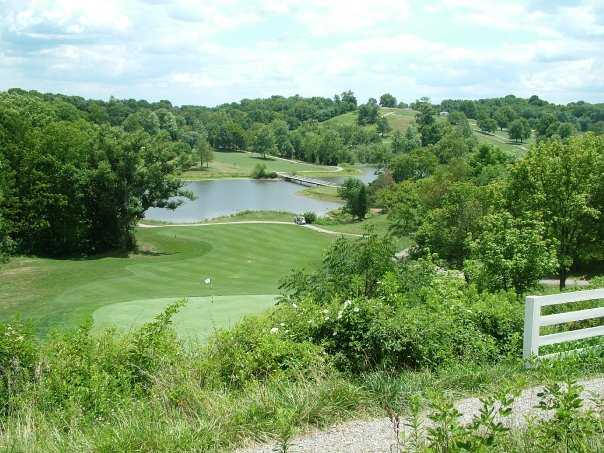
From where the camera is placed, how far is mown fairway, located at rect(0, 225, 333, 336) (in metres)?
22.6

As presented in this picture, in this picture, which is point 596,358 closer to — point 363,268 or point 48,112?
point 363,268

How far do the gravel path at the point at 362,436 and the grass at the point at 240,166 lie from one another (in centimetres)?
10717

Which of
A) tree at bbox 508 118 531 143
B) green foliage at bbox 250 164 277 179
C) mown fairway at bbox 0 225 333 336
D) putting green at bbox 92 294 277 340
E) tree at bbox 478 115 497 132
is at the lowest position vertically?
mown fairway at bbox 0 225 333 336

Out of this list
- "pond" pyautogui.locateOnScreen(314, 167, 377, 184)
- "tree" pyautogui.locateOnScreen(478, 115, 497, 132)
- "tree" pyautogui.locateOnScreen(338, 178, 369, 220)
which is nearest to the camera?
"tree" pyautogui.locateOnScreen(338, 178, 369, 220)

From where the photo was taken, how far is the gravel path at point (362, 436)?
5809 mm

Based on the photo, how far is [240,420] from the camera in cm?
626

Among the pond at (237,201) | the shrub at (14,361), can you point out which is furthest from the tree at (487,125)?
the shrub at (14,361)

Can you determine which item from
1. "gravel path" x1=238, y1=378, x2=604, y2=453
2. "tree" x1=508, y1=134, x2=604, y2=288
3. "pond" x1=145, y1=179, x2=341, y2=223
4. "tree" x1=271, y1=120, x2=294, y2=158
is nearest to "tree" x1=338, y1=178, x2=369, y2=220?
"pond" x1=145, y1=179, x2=341, y2=223

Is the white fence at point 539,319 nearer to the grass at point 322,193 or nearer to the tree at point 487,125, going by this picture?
the grass at point 322,193

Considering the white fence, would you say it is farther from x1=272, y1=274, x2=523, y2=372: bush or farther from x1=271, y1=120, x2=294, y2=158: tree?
x1=271, y1=120, x2=294, y2=158: tree

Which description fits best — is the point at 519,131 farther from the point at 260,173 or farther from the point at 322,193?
the point at 322,193

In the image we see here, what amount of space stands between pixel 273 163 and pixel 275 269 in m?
107

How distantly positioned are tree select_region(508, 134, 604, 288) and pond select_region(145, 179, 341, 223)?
127 feet

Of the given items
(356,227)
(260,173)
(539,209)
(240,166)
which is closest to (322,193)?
(260,173)
